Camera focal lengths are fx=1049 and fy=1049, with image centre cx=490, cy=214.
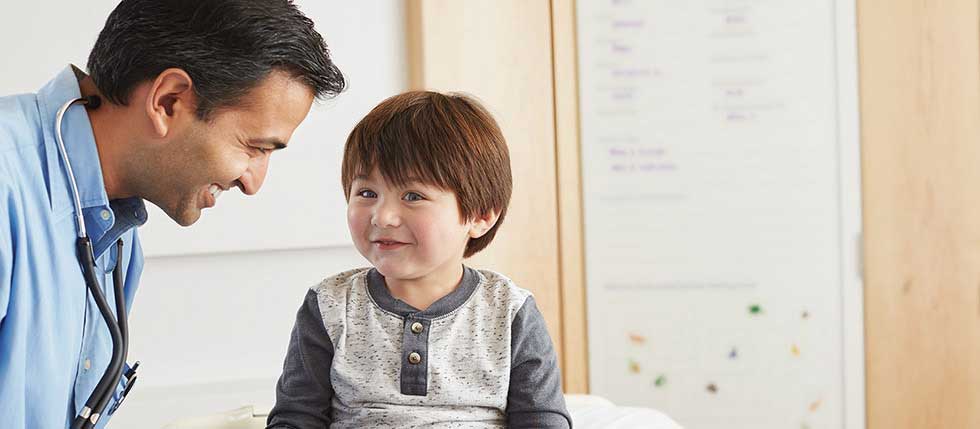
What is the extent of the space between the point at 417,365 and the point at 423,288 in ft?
0.43

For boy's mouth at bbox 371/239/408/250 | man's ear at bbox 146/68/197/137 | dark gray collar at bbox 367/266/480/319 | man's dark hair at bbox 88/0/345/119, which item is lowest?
dark gray collar at bbox 367/266/480/319

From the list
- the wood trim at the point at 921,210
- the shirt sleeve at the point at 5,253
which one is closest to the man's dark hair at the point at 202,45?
the shirt sleeve at the point at 5,253

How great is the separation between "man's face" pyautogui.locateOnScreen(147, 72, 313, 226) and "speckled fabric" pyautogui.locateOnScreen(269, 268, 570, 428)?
23cm

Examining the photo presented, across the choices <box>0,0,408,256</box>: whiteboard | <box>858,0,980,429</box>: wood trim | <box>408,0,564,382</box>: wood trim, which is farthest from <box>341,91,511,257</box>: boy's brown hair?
<box>858,0,980,429</box>: wood trim

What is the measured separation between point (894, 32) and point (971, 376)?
0.99m

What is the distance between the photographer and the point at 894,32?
2916 mm

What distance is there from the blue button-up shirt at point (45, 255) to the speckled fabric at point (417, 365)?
31cm

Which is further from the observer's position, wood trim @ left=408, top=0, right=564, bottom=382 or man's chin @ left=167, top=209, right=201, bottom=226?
wood trim @ left=408, top=0, right=564, bottom=382

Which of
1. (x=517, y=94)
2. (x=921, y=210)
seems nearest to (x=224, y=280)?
(x=517, y=94)

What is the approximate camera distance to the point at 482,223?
165 centimetres

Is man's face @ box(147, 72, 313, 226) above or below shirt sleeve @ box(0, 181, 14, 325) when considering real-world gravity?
above

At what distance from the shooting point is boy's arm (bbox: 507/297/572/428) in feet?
→ 5.12

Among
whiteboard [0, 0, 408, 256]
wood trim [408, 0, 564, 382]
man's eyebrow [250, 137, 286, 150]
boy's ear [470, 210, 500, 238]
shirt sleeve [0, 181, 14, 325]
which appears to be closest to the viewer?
shirt sleeve [0, 181, 14, 325]

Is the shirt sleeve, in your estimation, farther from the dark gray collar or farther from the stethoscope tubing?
the dark gray collar
